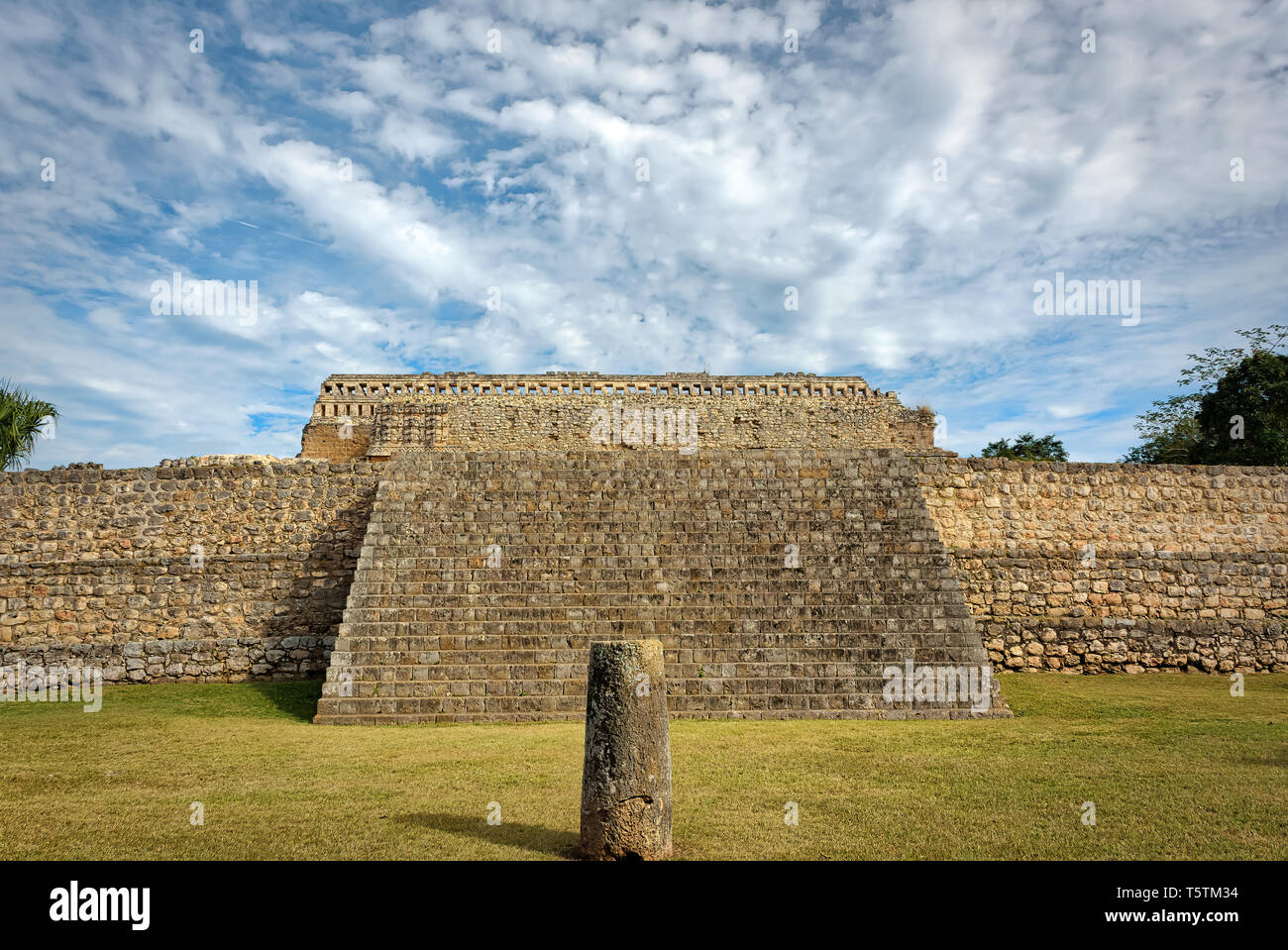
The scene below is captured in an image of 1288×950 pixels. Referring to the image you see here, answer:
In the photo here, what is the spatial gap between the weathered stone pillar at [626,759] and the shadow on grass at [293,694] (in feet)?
19.3

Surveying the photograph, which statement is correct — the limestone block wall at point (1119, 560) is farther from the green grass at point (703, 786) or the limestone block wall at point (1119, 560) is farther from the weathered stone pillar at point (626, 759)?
the weathered stone pillar at point (626, 759)

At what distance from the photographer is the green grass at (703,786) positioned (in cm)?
429

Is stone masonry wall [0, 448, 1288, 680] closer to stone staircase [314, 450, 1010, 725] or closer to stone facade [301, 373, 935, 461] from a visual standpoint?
stone staircase [314, 450, 1010, 725]

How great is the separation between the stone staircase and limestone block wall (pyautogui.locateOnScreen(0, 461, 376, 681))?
5.92 ft

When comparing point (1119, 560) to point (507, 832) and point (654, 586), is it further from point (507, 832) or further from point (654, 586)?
point (507, 832)

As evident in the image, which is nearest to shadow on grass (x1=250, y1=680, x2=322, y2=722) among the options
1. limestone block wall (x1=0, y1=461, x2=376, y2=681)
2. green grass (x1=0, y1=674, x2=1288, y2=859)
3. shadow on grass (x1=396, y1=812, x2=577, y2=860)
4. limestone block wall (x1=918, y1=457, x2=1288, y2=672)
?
green grass (x1=0, y1=674, x2=1288, y2=859)

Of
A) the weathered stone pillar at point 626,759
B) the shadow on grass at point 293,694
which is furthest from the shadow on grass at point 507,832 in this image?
the shadow on grass at point 293,694

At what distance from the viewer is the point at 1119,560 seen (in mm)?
12297

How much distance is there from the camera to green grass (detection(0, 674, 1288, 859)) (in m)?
4.29

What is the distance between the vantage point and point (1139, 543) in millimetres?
13547

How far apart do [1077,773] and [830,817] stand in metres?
2.44

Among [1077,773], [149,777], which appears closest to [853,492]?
[1077,773]
